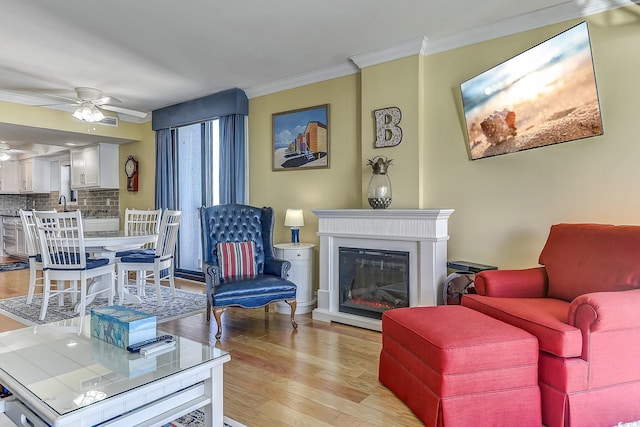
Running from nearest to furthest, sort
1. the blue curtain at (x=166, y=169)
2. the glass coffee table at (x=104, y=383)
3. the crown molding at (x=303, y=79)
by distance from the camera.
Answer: the glass coffee table at (x=104, y=383) < the crown molding at (x=303, y=79) < the blue curtain at (x=166, y=169)

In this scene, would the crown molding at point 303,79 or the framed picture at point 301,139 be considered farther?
the framed picture at point 301,139

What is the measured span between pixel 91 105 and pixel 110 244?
5.86ft

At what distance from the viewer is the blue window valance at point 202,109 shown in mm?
4848

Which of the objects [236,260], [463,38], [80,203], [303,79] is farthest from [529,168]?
[80,203]

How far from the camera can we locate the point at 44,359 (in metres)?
1.74

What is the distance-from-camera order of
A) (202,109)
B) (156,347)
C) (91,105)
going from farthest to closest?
1. (202,109)
2. (91,105)
3. (156,347)

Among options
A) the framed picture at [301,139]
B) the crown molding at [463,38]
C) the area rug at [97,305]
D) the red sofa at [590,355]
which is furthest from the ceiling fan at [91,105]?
the red sofa at [590,355]

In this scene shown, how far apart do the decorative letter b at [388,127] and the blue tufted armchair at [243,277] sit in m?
1.34

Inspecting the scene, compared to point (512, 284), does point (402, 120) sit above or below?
above

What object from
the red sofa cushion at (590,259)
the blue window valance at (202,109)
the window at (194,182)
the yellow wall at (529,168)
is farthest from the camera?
the window at (194,182)

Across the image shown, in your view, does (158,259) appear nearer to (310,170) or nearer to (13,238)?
(310,170)

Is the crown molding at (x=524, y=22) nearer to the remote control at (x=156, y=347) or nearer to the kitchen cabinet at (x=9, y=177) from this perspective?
the remote control at (x=156, y=347)

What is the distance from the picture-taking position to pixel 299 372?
2.60 metres

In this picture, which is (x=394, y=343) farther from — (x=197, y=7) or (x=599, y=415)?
(x=197, y=7)
